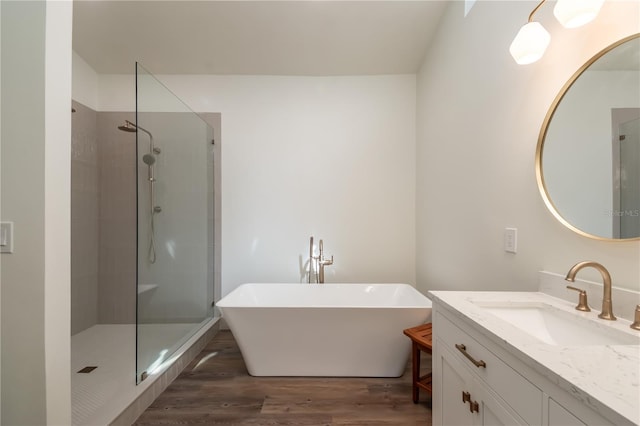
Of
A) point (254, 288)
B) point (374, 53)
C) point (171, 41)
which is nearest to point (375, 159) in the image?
point (374, 53)

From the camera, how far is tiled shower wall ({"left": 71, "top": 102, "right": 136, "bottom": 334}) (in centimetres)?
249

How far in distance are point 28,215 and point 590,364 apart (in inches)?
71.1

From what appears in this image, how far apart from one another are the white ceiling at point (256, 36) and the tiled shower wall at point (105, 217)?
67 cm

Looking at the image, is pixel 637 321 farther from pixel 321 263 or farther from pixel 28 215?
pixel 28 215

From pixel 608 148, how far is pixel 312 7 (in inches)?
79.4

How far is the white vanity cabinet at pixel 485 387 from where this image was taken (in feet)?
1.81

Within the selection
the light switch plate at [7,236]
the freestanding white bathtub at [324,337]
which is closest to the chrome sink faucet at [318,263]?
the freestanding white bathtub at [324,337]

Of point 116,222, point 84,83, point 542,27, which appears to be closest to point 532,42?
point 542,27

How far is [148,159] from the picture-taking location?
1954 millimetres

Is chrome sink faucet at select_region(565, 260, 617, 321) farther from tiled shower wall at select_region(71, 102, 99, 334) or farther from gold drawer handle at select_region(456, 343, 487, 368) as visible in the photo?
tiled shower wall at select_region(71, 102, 99, 334)

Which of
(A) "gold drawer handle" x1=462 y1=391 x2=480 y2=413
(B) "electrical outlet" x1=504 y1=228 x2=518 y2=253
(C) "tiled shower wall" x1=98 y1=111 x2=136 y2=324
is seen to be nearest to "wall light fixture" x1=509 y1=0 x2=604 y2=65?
(B) "electrical outlet" x1=504 y1=228 x2=518 y2=253

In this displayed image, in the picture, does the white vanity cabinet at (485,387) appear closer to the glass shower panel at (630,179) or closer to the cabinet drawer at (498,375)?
the cabinet drawer at (498,375)

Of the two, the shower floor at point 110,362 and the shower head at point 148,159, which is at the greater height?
the shower head at point 148,159

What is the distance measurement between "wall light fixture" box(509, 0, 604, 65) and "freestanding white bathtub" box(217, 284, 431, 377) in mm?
1464
